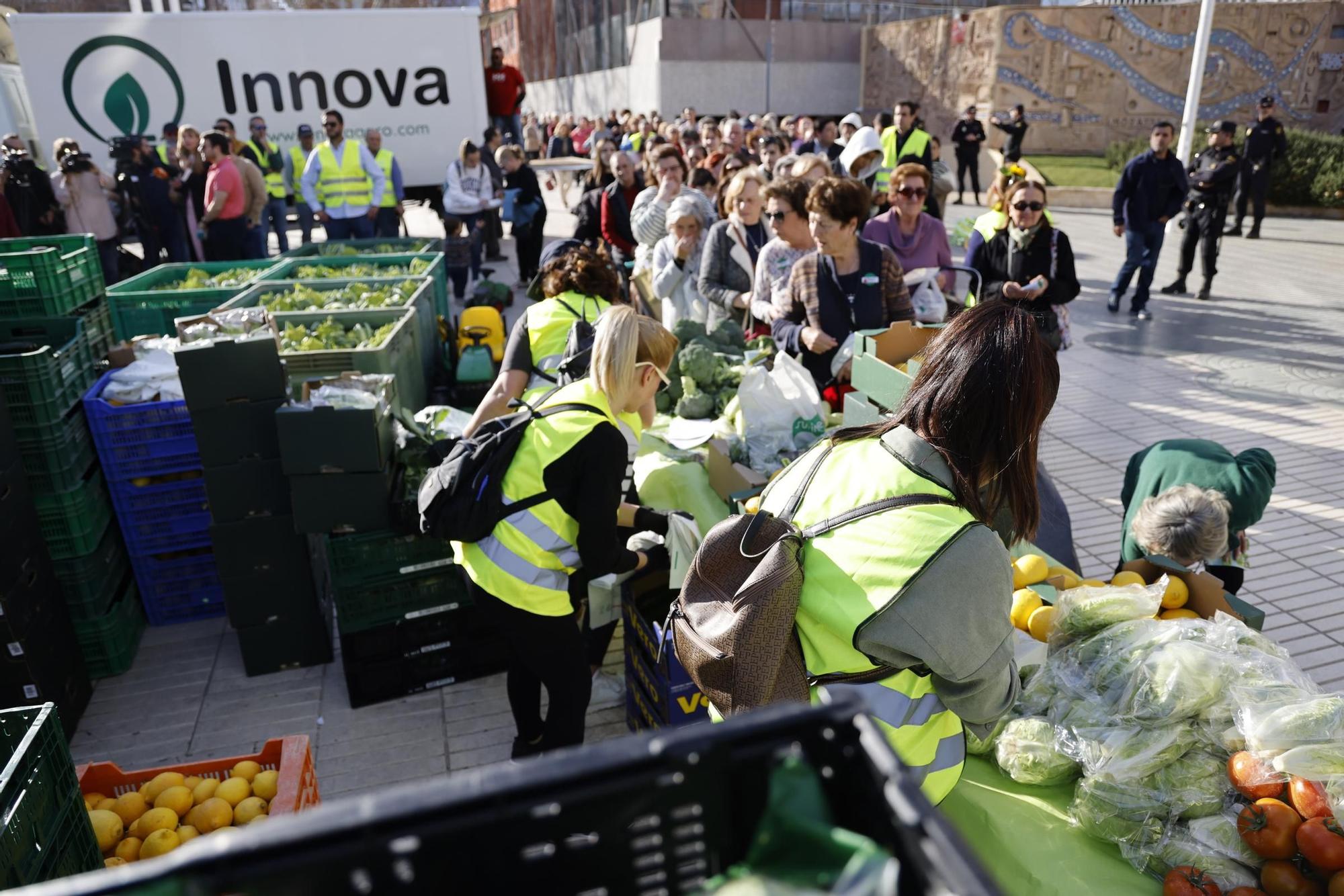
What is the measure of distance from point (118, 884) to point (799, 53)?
34706 mm

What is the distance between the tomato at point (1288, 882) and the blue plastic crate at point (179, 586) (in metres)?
4.53

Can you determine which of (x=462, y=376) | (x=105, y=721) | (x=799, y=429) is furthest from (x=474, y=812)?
(x=462, y=376)

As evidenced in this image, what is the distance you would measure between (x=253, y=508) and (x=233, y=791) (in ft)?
5.08

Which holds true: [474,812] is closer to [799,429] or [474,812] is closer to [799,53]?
[799,429]

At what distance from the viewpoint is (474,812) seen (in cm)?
72

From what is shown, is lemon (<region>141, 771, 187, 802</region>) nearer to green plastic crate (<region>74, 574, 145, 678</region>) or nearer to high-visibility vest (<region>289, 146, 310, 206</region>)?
green plastic crate (<region>74, 574, 145, 678</region>)

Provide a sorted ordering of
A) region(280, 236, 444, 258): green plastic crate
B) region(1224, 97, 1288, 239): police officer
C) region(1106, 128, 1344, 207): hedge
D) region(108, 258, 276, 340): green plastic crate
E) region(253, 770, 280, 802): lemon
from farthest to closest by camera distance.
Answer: region(1106, 128, 1344, 207): hedge, region(1224, 97, 1288, 239): police officer, region(280, 236, 444, 258): green plastic crate, region(108, 258, 276, 340): green plastic crate, region(253, 770, 280, 802): lemon

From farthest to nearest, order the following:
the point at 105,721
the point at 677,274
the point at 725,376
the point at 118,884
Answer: the point at 677,274 → the point at 725,376 → the point at 105,721 → the point at 118,884

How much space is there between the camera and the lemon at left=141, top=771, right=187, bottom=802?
Result: 9.14 feet

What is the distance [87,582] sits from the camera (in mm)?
4082

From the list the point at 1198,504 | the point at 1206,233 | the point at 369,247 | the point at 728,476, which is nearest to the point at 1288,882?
the point at 1198,504

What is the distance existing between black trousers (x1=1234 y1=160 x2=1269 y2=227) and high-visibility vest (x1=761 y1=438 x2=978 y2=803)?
1465 cm

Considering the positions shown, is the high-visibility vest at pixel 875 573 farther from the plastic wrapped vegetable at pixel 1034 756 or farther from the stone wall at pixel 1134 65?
the stone wall at pixel 1134 65

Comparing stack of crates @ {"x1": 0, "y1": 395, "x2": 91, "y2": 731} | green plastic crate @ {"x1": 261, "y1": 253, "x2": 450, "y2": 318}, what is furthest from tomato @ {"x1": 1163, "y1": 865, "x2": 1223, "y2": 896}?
green plastic crate @ {"x1": 261, "y1": 253, "x2": 450, "y2": 318}
